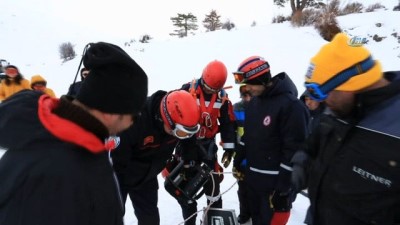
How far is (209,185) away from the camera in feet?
10.7

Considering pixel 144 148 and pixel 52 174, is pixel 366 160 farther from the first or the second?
pixel 144 148

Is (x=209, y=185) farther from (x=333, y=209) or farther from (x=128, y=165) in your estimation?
(x=333, y=209)

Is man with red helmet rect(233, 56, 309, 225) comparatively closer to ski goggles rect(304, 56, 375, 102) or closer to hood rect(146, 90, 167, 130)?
hood rect(146, 90, 167, 130)

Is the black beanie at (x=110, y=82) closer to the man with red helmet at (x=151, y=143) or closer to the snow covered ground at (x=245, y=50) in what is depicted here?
the man with red helmet at (x=151, y=143)

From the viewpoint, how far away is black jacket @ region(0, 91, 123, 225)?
904 mm

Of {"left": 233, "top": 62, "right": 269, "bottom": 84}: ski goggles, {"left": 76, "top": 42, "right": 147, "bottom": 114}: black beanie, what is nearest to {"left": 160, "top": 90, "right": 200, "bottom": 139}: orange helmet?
{"left": 233, "top": 62, "right": 269, "bottom": 84}: ski goggles

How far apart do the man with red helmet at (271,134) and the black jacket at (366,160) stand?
893 mm

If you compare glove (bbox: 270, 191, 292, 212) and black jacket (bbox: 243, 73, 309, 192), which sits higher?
black jacket (bbox: 243, 73, 309, 192)

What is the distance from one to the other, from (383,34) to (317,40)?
2148mm

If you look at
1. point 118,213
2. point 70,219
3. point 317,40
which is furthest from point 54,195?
point 317,40

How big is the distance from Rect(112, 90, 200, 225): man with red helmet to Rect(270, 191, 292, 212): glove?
0.89 meters

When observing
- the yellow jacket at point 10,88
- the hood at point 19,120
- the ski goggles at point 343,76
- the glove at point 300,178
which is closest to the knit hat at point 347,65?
the ski goggles at point 343,76

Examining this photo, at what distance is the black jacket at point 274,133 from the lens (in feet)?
8.48

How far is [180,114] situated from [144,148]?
18.7 inches
